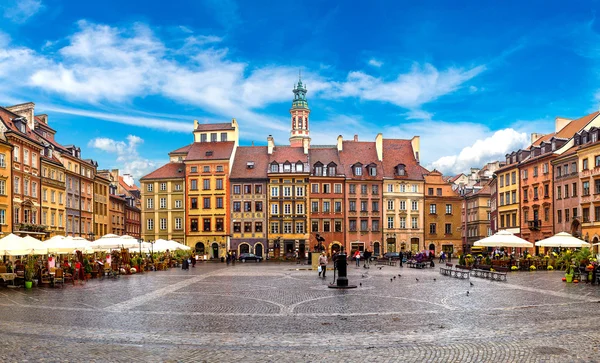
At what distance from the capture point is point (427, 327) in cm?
1638

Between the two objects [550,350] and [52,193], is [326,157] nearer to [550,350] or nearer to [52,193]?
[52,193]

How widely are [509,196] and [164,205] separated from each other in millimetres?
41736

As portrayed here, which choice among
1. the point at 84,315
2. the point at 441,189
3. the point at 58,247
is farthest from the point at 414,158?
the point at 84,315

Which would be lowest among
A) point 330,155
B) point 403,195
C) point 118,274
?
point 118,274

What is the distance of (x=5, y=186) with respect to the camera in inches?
1969

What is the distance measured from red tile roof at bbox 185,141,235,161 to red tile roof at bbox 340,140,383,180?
14564 mm

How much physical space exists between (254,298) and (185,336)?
30.1 feet

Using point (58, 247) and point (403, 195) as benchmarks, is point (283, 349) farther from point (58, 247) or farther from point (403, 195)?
point (403, 195)

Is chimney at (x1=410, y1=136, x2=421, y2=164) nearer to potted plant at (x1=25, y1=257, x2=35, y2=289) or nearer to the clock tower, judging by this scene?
potted plant at (x1=25, y1=257, x2=35, y2=289)

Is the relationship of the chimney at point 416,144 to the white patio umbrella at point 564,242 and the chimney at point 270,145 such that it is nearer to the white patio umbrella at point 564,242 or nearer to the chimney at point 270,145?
the chimney at point 270,145

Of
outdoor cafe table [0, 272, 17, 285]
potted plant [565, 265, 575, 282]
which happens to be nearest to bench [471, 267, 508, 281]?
potted plant [565, 265, 575, 282]

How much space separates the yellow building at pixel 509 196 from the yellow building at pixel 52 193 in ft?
153

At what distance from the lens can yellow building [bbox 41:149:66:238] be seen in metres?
58.6

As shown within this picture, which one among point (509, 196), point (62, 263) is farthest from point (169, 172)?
point (62, 263)
